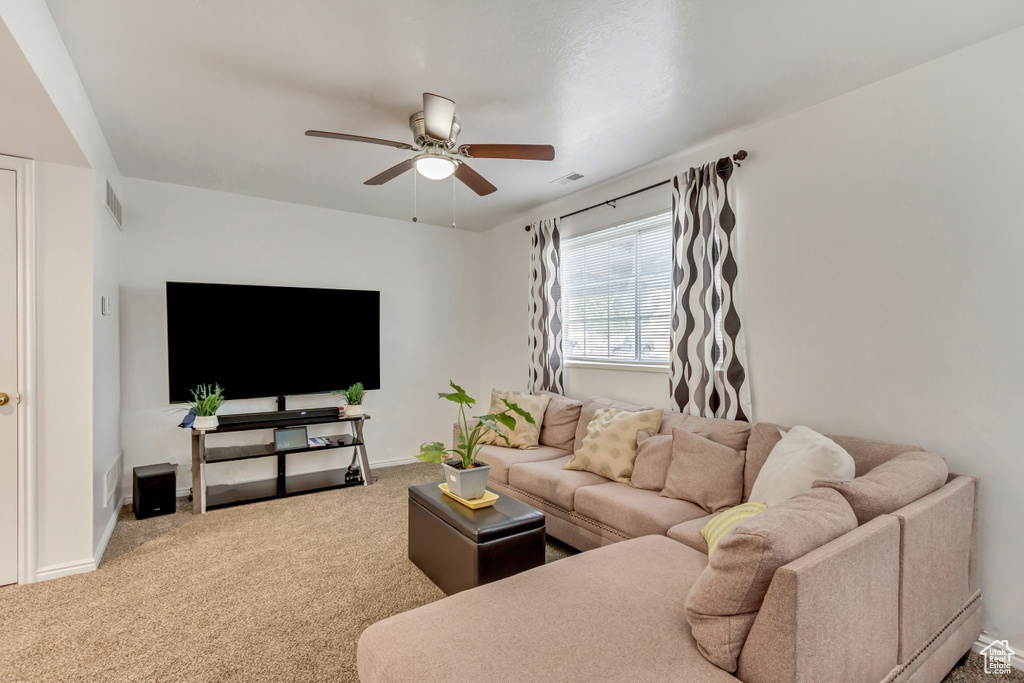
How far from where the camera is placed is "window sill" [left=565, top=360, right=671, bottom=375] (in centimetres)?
362

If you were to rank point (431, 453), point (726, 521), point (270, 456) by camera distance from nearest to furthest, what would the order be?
point (726, 521) → point (431, 453) → point (270, 456)

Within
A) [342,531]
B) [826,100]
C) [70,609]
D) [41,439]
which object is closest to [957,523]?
[826,100]

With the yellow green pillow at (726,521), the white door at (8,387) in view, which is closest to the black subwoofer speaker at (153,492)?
the white door at (8,387)

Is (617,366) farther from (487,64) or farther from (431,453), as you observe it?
(487,64)

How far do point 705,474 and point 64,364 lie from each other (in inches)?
140

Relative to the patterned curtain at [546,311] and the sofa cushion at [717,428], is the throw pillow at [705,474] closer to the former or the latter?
the sofa cushion at [717,428]

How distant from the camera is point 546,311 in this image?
4574 mm

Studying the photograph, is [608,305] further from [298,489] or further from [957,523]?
[298,489]

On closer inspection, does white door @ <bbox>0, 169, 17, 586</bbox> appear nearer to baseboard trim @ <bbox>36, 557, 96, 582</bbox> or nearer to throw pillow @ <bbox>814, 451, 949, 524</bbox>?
baseboard trim @ <bbox>36, 557, 96, 582</bbox>

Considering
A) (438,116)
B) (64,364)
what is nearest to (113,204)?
(64,364)

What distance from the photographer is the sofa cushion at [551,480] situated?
3033mm

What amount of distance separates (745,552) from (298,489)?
12.7 feet

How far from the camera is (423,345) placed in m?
5.42

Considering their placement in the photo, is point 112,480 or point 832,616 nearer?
point 832,616
